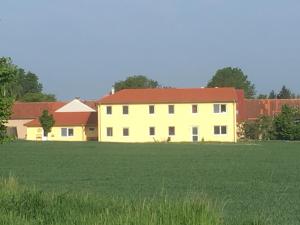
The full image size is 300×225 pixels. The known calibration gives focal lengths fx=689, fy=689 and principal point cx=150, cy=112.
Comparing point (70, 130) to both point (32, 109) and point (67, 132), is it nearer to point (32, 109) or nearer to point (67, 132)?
point (67, 132)

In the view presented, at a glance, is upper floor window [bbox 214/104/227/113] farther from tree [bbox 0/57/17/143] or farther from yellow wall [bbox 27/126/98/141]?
tree [bbox 0/57/17/143]

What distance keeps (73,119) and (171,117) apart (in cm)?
1916

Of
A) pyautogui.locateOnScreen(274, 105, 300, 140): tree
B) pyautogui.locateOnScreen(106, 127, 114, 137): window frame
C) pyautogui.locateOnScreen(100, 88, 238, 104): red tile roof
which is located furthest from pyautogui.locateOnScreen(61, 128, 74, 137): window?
pyautogui.locateOnScreen(274, 105, 300, 140): tree

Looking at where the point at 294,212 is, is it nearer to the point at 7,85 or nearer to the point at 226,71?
the point at 7,85

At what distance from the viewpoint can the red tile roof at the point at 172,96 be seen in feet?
288

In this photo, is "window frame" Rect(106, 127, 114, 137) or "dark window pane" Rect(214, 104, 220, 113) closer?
"dark window pane" Rect(214, 104, 220, 113)

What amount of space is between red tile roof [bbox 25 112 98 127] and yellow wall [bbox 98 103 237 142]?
Answer: 31.7 feet

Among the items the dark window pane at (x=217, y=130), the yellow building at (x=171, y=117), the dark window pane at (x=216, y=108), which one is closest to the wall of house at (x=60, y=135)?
the yellow building at (x=171, y=117)

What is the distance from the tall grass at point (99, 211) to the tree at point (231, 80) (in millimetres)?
162565

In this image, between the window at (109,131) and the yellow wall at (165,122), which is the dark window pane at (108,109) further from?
the window at (109,131)

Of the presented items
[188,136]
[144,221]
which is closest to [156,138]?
[188,136]

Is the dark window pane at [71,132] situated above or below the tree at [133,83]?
below

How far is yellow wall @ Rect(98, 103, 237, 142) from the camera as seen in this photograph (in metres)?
85.9

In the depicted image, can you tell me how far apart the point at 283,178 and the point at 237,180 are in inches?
82.5
